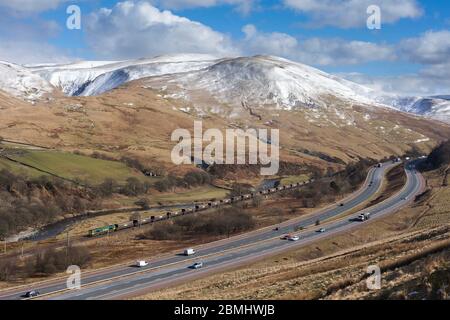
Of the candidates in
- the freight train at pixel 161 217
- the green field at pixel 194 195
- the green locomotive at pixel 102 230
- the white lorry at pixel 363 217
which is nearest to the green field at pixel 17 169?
the green field at pixel 194 195

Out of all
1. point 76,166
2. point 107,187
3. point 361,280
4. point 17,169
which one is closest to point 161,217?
point 107,187

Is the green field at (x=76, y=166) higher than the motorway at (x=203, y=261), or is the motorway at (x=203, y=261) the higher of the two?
the green field at (x=76, y=166)

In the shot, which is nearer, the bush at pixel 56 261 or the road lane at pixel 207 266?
the road lane at pixel 207 266

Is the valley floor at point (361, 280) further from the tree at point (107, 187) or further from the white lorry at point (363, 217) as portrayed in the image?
→ the tree at point (107, 187)

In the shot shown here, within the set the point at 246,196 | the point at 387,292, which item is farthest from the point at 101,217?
the point at 387,292

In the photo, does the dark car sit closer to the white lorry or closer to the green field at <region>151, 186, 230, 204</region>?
the white lorry

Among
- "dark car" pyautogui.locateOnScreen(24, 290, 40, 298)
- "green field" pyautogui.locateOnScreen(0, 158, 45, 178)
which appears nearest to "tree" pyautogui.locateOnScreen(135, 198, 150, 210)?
"green field" pyautogui.locateOnScreen(0, 158, 45, 178)

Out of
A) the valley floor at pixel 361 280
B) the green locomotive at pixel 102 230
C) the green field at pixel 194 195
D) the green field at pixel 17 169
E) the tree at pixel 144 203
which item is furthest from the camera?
the green field at pixel 194 195

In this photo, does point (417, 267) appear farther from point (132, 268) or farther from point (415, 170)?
point (415, 170)
